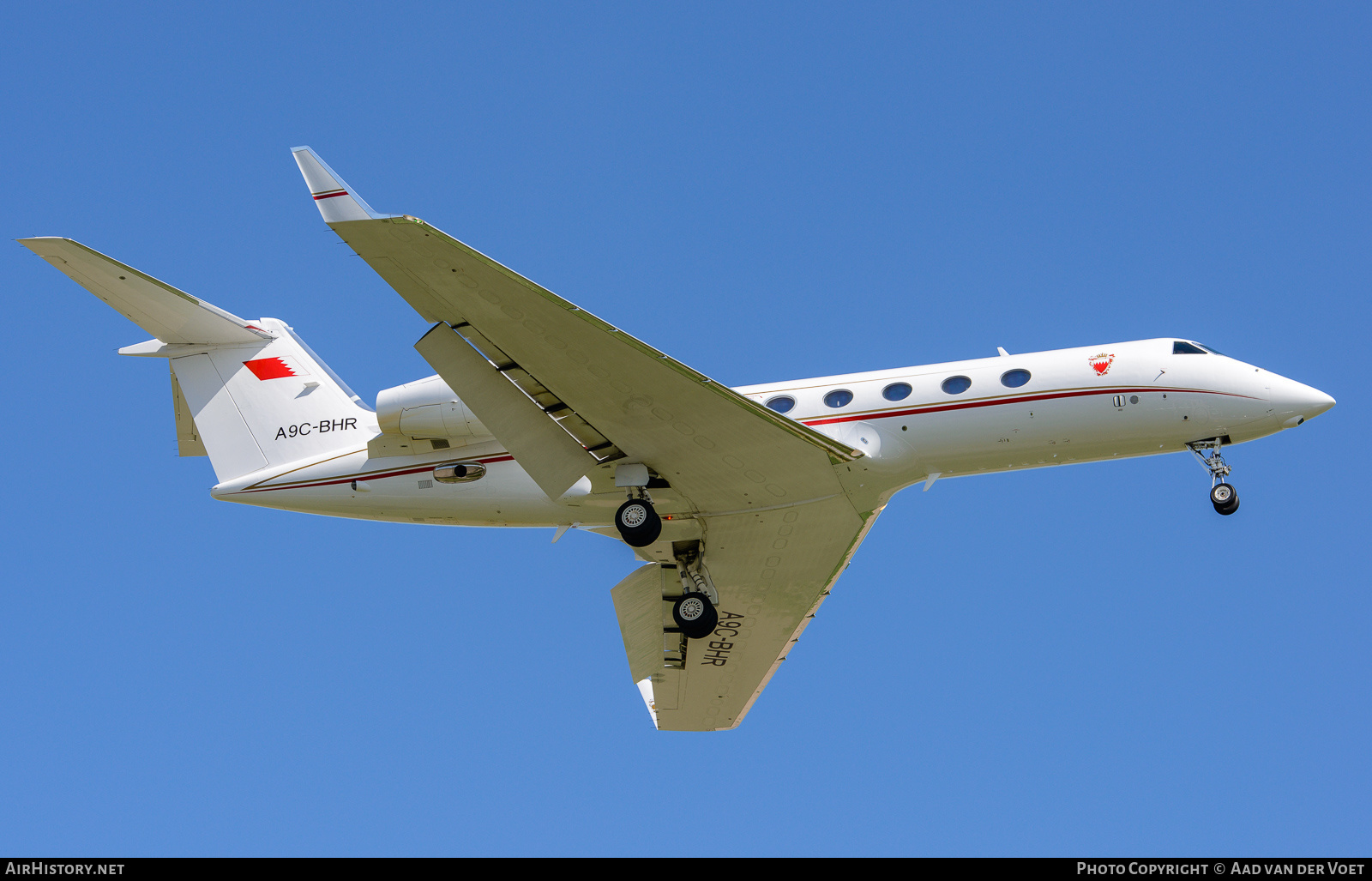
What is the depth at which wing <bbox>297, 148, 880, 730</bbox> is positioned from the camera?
541 inches

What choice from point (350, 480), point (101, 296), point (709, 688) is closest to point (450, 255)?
point (350, 480)

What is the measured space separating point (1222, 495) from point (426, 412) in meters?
10.5

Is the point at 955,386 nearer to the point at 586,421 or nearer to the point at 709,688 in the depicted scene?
the point at 586,421

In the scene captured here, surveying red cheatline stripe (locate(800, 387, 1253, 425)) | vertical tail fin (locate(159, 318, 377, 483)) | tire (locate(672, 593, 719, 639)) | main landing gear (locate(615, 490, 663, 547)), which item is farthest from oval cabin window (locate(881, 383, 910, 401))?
vertical tail fin (locate(159, 318, 377, 483))

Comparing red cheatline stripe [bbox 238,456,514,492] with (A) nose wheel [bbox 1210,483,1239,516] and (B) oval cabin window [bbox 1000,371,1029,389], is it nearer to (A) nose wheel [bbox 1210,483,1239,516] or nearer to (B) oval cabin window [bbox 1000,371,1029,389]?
(B) oval cabin window [bbox 1000,371,1029,389]

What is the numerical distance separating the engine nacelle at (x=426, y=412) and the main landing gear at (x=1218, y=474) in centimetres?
966

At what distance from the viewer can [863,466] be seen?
16516 mm

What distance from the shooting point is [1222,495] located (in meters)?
16.2

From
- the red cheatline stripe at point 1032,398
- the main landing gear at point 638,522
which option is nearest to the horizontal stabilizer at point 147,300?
the main landing gear at point 638,522

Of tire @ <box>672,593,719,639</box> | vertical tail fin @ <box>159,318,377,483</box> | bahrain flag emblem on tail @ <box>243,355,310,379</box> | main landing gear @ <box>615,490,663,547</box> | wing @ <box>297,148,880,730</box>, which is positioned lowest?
tire @ <box>672,593,719,639</box>

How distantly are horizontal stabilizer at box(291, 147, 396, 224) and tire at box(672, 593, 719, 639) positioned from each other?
7.20 meters

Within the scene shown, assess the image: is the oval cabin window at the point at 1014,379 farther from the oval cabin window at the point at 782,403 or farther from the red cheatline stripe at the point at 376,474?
the red cheatline stripe at the point at 376,474

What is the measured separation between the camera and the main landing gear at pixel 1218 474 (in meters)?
16.2

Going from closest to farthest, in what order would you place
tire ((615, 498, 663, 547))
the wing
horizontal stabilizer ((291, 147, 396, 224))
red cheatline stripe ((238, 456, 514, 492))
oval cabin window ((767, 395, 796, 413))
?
horizontal stabilizer ((291, 147, 396, 224)), the wing, tire ((615, 498, 663, 547)), oval cabin window ((767, 395, 796, 413)), red cheatline stripe ((238, 456, 514, 492))
